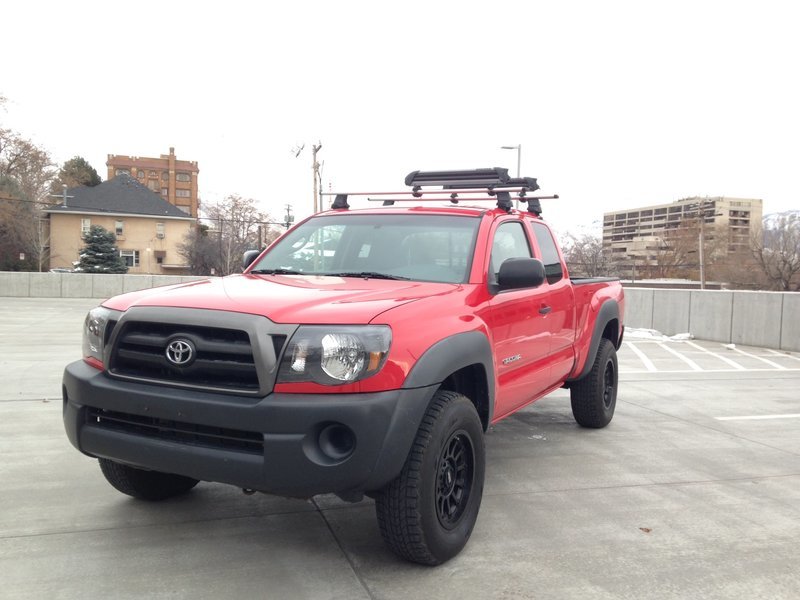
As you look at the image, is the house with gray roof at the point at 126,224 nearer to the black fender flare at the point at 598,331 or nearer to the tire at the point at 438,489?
the black fender flare at the point at 598,331

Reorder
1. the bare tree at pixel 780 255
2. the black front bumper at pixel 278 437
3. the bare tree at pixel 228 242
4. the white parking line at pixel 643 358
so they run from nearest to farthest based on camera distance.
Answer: the black front bumper at pixel 278 437, the white parking line at pixel 643 358, the bare tree at pixel 780 255, the bare tree at pixel 228 242

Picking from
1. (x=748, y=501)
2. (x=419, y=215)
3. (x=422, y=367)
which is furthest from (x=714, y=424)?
→ (x=422, y=367)

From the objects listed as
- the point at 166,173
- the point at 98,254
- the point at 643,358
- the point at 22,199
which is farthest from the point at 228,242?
the point at 166,173

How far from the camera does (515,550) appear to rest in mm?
3600

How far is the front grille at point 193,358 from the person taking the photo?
3021 mm

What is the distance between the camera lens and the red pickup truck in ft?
9.64

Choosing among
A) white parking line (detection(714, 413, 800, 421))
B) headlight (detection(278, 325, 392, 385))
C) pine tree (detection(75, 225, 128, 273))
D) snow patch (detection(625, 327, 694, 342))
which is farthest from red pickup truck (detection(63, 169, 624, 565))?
pine tree (detection(75, 225, 128, 273))

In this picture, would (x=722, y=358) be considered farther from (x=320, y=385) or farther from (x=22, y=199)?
(x=22, y=199)

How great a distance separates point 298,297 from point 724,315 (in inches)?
565

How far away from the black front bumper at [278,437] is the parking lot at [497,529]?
1.84 ft

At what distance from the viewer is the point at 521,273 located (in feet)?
13.0

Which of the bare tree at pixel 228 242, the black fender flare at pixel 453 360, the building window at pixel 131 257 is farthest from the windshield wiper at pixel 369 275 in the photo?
the building window at pixel 131 257

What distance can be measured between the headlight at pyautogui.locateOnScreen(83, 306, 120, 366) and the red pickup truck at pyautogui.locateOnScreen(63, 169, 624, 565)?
0.5 inches

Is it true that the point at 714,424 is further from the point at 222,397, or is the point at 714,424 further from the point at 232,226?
the point at 232,226
